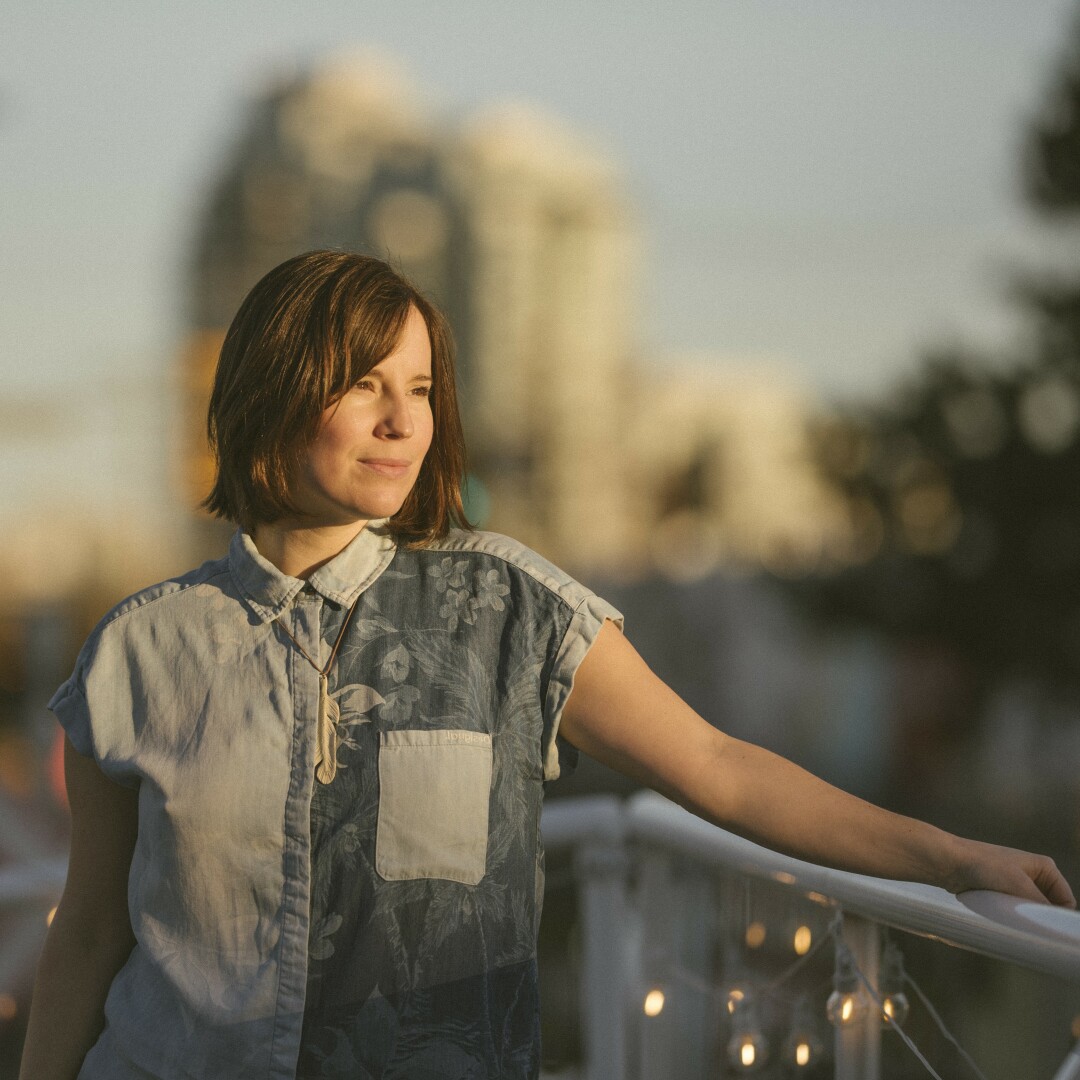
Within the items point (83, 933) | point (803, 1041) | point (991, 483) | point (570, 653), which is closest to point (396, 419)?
point (570, 653)

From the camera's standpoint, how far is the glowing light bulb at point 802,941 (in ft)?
7.16

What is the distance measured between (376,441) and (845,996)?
991 millimetres

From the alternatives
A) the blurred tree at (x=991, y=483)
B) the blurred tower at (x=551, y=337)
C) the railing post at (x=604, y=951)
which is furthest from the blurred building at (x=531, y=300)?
the railing post at (x=604, y=951)

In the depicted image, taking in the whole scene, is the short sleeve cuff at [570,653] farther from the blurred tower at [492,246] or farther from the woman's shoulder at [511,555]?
the blurred tower at [492,246]

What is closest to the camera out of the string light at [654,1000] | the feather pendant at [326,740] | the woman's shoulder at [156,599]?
the feather pendant at [326,740]

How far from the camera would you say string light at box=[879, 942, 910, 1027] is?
198 centimetres

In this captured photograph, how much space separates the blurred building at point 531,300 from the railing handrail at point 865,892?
27954mm

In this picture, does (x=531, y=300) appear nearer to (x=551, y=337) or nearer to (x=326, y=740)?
(x=551, y=337)

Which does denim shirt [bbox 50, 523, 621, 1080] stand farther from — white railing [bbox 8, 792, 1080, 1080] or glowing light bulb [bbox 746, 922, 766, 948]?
glowing light bulb [bbox 746, 922, 766, 948]

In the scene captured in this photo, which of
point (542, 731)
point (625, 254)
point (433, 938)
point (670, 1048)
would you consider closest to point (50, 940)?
point (433, 938)

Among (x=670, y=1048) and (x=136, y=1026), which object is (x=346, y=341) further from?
(x=670, y=1048)

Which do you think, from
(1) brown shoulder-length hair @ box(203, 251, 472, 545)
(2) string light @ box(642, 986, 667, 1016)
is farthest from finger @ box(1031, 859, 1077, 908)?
(2) string light @ box(642, 986, 667, 1016)

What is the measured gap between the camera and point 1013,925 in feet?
5.37

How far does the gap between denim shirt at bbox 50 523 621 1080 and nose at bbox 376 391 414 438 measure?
162 millimetres
